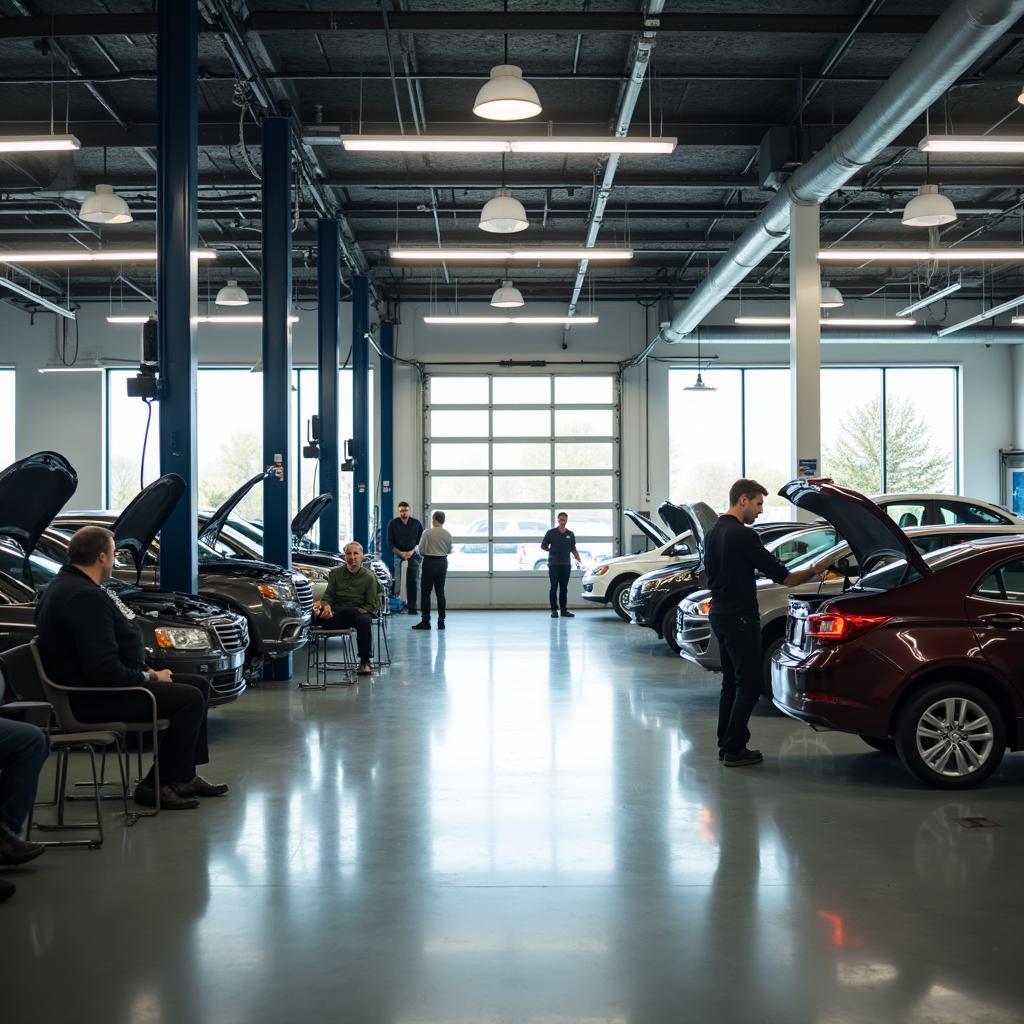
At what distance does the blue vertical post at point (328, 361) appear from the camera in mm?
15914

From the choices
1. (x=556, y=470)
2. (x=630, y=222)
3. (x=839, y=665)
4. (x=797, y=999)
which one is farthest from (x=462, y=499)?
(x=797, y=999)

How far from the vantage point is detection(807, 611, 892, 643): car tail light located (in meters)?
6.46

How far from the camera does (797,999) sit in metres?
3.58

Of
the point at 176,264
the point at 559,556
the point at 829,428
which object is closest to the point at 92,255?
the point at 176,264

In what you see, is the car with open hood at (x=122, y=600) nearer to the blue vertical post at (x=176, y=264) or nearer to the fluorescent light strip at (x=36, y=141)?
the blue vertical post at (x=176, y=264)

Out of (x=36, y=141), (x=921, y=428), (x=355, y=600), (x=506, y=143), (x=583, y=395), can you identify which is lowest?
(x=355, y=600)

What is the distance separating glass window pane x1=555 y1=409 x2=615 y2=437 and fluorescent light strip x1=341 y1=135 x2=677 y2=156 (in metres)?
12.5

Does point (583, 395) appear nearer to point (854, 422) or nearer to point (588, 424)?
point (588, 424)

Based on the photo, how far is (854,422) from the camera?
77.6ft

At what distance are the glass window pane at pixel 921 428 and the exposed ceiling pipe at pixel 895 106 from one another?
8656mm

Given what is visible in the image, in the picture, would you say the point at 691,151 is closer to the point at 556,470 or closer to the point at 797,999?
the point at 556,470

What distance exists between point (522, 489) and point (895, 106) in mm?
13992

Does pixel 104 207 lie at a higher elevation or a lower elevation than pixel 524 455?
higher

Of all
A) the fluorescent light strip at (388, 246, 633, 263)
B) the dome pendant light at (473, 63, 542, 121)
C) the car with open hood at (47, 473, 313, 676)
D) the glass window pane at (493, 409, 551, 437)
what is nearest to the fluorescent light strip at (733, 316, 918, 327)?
the glass window pane at (493, 409, 551, 437)
